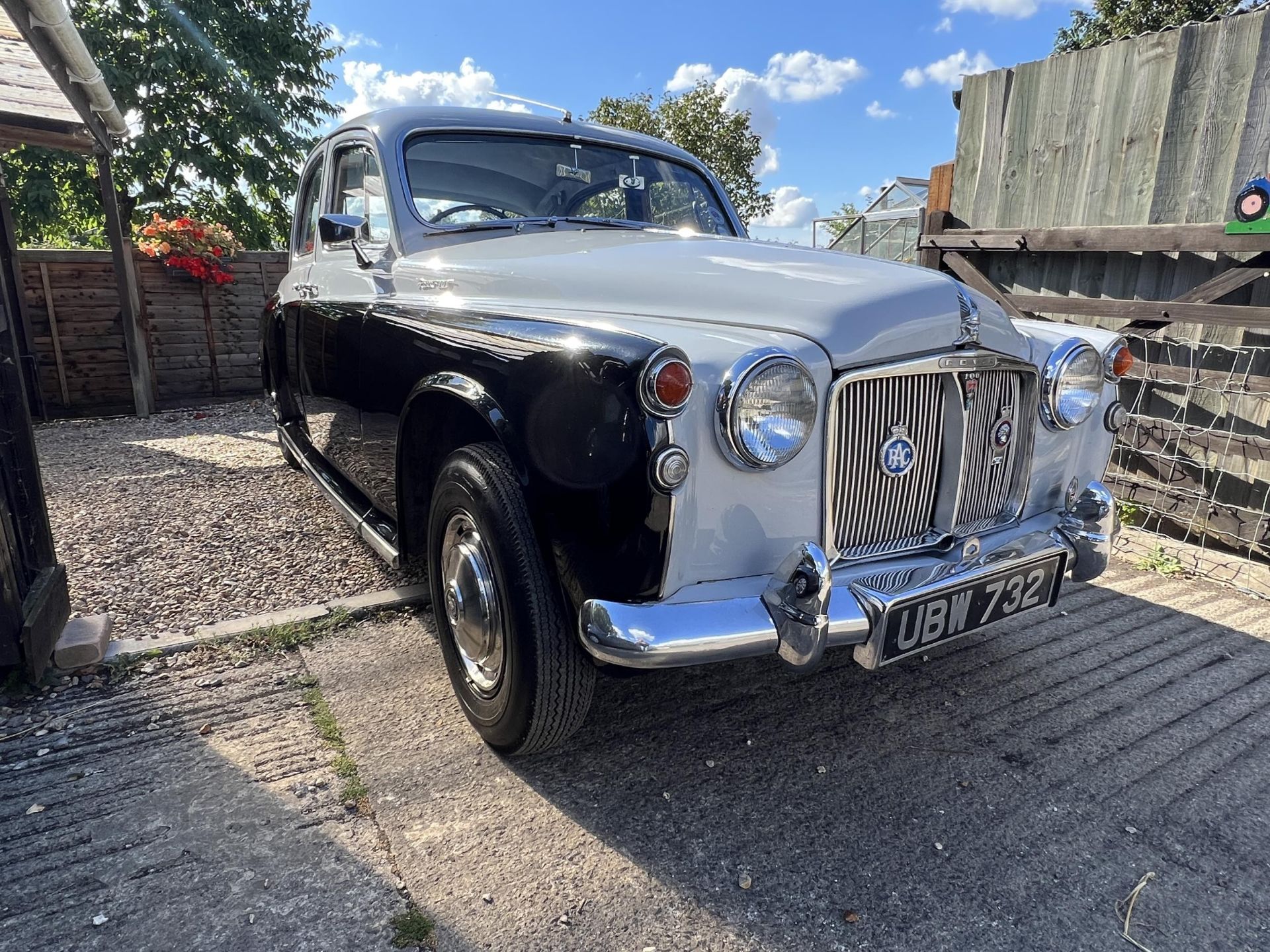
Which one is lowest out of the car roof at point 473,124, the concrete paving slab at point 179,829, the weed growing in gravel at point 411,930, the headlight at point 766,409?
the weed growing in gravel at point 411,930

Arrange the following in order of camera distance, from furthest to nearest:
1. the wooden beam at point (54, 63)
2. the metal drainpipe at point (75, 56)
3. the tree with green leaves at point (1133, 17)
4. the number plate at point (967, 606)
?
the tree with green leaves at point (1133, 17)
the wooden beam at point (54, 63)
the metal drainpipe at point (75, 56)
the number plate at point (967, 606)

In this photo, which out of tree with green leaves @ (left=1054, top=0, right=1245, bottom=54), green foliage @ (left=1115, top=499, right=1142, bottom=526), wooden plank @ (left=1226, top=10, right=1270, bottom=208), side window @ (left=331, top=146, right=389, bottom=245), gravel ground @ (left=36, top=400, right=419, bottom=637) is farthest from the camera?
tree with green leaves @ (left=1054, top=0, right=1245, bottom=54)

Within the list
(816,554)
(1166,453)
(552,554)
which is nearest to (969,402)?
(816,554)

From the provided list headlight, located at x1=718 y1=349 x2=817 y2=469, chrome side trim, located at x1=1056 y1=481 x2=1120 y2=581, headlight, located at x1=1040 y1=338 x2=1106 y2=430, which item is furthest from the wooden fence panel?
chrome side trim, located at x1=1056 y1=481 x2=1120 y2=581

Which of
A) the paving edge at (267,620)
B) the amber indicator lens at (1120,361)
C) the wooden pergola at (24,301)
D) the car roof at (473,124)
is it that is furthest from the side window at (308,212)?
the amber indicator lens at (1120,361)

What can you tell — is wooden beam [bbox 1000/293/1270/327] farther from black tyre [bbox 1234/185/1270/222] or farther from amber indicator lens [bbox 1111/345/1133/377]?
amber indicator lens [bbox 1111/345/1133/377]

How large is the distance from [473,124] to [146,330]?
609 centimetres

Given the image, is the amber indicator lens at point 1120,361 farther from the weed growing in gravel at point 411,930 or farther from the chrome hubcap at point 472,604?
the weed growing in gravel at point 411,930

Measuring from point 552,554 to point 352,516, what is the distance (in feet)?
5.45

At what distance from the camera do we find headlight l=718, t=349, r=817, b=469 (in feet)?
5.70

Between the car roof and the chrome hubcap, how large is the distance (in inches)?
68.2

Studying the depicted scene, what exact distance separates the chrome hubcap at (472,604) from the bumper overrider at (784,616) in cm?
45

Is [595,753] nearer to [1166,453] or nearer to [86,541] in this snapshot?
[86,541]

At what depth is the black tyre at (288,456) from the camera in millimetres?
4939
